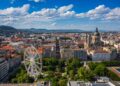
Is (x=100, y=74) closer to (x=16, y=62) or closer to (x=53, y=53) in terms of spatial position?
(x=16, y=62)

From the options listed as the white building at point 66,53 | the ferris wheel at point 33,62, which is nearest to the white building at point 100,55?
the white building at point 66,53

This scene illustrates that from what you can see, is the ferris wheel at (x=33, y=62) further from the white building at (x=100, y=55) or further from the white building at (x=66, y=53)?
the white building at (x=100, y=55)

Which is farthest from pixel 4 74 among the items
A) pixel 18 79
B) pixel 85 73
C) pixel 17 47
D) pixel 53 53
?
pixel 17 47

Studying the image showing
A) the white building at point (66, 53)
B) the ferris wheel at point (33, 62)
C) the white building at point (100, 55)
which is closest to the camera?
the ferris wheel at point (33, 62)

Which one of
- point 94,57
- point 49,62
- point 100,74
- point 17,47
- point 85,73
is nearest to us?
point 85,73

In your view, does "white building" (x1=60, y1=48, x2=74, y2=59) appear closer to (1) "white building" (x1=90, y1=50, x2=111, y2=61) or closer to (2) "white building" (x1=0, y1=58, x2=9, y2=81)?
(1) "white building" (x1=90, y1=50, x2=111, y2=61)

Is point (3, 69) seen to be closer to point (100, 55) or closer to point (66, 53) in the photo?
point (66, 53)

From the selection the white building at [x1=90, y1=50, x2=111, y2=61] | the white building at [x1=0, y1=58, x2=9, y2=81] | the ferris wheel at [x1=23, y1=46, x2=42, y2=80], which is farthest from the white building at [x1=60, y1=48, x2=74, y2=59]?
the ferris wheel at [x1=23, y1=46, x2=42, y2=80]

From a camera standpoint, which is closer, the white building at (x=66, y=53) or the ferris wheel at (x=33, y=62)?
the ferris wheel at (x=33, y=62)

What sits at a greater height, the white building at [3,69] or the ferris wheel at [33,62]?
the ferris wheel at [33,62]

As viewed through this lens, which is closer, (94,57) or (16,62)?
(16,62)

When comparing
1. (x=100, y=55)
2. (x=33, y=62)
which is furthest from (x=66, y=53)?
(x=33, y=62)
